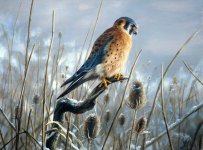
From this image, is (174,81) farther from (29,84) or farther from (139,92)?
(139,92)

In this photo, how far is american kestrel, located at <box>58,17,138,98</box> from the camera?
4.35 ft

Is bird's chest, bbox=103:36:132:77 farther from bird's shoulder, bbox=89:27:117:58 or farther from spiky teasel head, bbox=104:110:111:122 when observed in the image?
spiky teasel head, bbox=104:110:111:122

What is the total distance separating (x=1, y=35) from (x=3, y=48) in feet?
0.24

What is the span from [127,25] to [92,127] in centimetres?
55

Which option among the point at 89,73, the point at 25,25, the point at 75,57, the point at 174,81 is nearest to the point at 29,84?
the point at 75,57

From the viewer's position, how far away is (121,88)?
1.83 m

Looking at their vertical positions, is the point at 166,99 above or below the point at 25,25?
below

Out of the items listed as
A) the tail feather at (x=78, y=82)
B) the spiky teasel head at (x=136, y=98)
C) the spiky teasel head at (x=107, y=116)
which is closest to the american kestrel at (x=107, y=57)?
the tail feather at (x=78, y=82)

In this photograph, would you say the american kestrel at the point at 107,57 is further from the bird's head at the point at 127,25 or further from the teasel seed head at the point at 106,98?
the teasel seed head at the point at 106,98

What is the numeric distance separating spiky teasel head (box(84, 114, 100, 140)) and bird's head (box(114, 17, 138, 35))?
1.62 ft

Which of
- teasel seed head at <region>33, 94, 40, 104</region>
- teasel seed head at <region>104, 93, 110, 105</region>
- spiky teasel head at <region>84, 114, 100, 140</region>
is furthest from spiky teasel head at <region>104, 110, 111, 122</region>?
spiky teasel head at <region>84, 114, 100, 140</region>

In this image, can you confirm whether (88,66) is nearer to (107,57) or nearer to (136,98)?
(107,57)

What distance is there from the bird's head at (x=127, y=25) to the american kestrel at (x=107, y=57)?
16mm

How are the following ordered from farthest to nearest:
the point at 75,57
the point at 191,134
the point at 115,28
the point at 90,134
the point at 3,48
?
the point at 3,48
the point at 75,57
the point at 191,134
the point at 115,28
the point at 90,134
